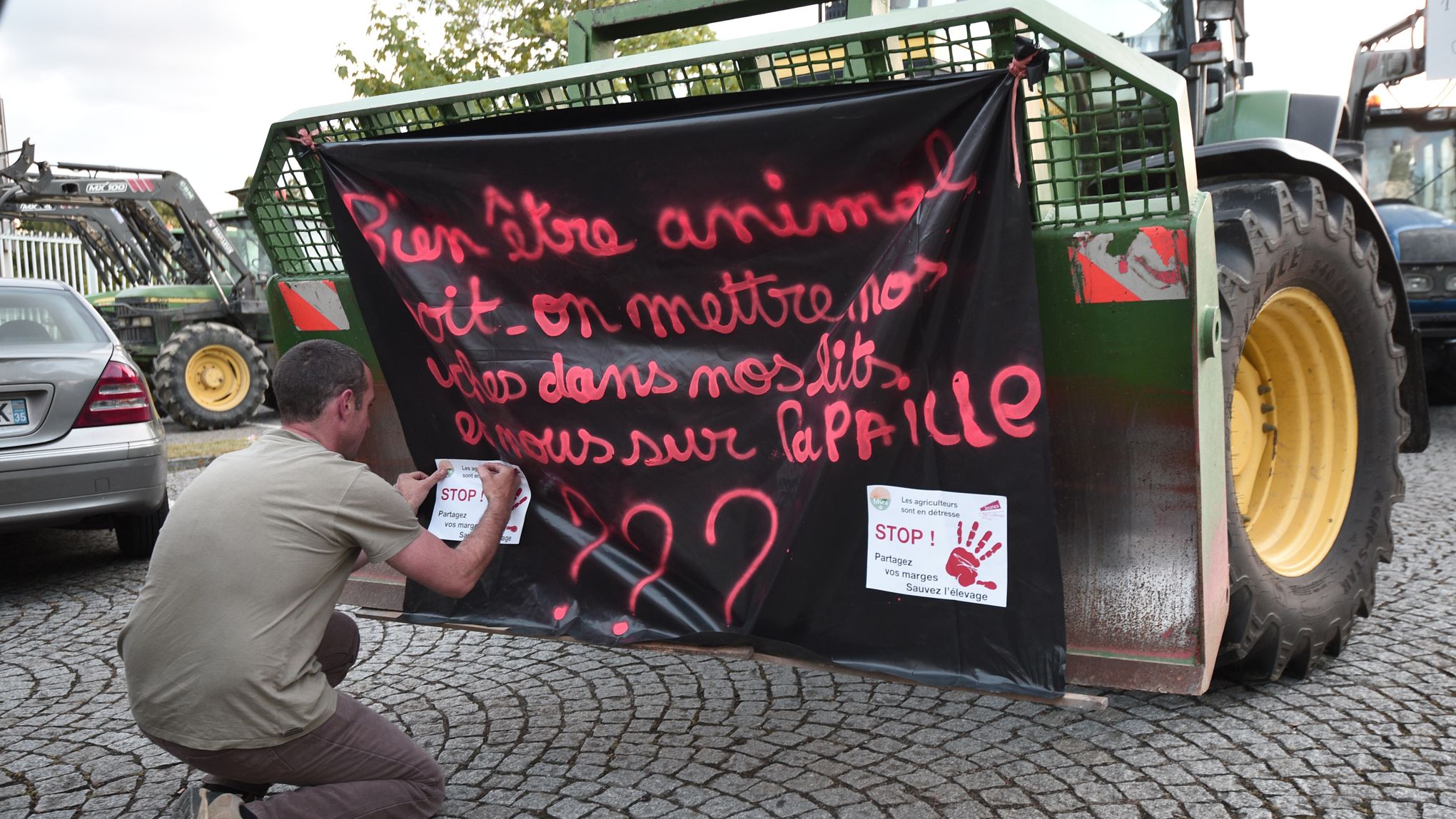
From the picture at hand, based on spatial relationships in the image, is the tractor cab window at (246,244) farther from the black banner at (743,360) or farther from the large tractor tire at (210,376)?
the black banner at (743,360)

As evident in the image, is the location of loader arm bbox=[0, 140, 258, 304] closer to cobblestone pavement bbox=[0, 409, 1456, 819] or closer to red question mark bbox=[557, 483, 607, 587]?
cobblestone pavement bbox=[0, 409, 1456, 819]

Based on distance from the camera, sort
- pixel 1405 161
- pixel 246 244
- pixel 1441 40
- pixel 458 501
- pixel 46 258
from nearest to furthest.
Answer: pixel 458 501, pixel 1441 40, pixel 1405 161, pixel 246 244, pixel 46 258

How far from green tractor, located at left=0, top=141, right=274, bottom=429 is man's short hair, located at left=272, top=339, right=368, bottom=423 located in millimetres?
11337

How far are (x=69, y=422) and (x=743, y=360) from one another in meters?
4.07

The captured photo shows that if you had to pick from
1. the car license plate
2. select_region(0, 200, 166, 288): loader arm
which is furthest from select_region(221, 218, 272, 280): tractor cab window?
the car license plate

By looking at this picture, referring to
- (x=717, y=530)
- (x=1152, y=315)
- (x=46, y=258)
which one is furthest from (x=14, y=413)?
(x=46, y=258)

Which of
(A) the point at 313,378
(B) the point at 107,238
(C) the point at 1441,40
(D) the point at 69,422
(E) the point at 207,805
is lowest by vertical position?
(E) the point at 207,805

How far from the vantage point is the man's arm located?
291cm

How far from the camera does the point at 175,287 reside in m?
14.4

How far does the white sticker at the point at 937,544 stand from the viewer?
2783 millimetres

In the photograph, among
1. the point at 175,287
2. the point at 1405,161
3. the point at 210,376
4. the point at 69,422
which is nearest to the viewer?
the point at 69,422

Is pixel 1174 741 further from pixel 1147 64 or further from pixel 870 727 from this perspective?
pixel 1147 64

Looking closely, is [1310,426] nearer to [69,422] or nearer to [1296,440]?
[1296,440]

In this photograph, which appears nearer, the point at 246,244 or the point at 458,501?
the point at 458,501
